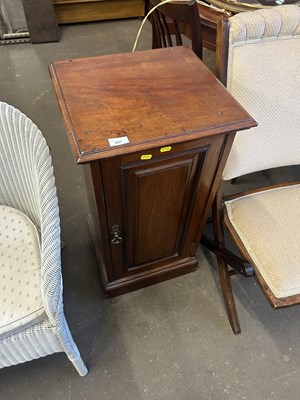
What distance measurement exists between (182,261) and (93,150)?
0.74m

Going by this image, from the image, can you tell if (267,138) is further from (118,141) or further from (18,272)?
(18,272)

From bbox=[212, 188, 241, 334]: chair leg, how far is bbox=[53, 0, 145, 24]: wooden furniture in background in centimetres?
240

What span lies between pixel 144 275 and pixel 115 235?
355 mm

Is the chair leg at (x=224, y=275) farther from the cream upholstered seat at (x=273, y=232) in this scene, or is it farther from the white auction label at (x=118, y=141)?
the white auction label at (x=118, y=141)

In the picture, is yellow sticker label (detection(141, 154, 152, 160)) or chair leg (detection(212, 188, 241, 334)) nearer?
yellow sticker label (detection(141, 154, 152, 160))

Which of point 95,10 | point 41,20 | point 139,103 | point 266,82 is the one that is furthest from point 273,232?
point 95,10

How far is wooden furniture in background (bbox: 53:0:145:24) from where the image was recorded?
259 centimetres

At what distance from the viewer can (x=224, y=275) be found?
1.21 meters

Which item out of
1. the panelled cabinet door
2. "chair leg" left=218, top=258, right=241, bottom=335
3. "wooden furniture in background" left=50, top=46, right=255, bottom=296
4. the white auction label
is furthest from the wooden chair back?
"chair leg" left=218, top=258, right=241, bottom=335

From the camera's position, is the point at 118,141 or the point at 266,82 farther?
the point at 266,82

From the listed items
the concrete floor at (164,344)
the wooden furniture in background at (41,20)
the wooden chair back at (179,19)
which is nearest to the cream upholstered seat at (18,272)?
the concrete floor at (164,344)

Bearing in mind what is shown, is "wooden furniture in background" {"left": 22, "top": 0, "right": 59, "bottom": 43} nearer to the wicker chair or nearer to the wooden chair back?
the wooden chair back

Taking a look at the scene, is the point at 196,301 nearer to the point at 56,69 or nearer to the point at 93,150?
the point at 93,150

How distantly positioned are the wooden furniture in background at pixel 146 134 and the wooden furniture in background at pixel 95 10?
2.17m
